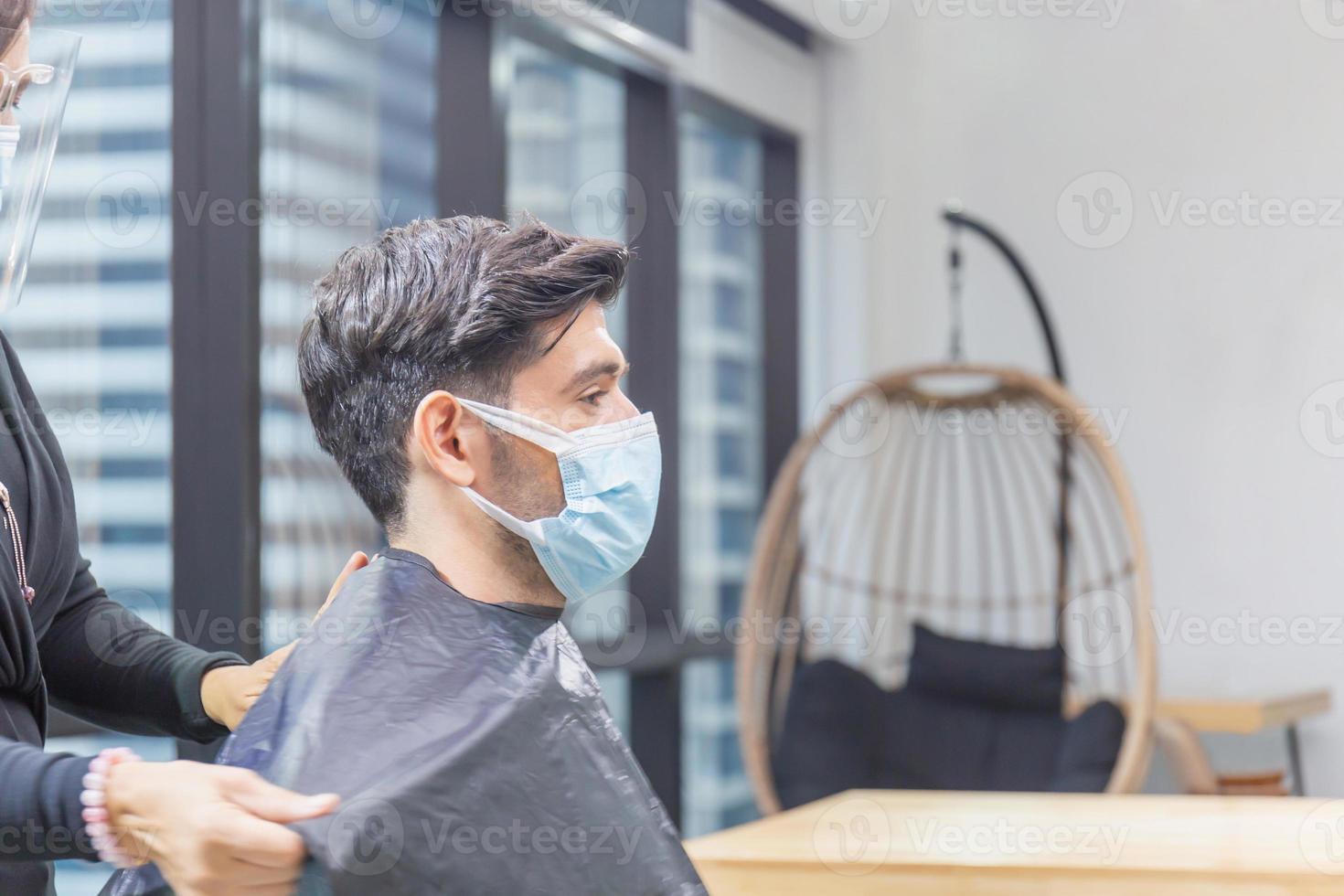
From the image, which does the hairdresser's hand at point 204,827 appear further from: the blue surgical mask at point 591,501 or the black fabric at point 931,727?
the black fabric at point 931,727

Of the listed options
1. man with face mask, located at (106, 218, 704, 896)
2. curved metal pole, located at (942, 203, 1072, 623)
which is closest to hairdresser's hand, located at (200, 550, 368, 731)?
man with face mask, located at (106, 218, 704, 896)

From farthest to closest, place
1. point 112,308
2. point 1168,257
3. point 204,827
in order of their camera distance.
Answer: point 1168,257, point 112,308, point 204,827

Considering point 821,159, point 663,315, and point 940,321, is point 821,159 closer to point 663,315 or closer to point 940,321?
point 940,321

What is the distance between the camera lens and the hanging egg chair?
326cm

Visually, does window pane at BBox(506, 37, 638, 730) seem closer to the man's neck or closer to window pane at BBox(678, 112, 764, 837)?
window pane at BBox(678, 112, 764, 837)

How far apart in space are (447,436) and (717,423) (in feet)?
9.70

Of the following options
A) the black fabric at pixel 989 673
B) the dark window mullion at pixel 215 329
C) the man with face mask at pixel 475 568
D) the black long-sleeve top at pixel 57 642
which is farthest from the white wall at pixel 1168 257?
the black long-sleeve top at pixel 57 642

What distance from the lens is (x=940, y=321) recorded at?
168 inches

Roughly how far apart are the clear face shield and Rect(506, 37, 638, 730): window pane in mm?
1988

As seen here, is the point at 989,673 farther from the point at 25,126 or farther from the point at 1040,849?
the point at 25,126

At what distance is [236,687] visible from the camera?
124 cm

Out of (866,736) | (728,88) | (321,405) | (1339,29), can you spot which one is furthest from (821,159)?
(321,405)

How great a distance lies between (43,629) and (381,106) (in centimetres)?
180

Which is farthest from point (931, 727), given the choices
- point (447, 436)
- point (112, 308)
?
point (447, 436)
